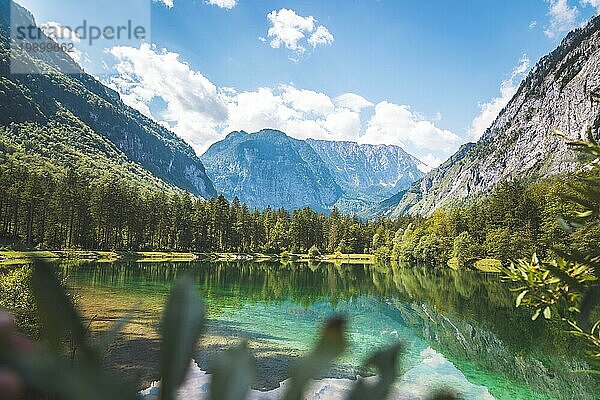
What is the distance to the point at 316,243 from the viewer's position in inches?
4112

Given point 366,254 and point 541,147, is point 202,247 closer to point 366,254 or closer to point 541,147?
point 366,254

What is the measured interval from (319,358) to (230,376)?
9 cm

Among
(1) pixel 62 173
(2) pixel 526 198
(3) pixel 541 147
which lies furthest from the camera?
(3) pixel 541 147

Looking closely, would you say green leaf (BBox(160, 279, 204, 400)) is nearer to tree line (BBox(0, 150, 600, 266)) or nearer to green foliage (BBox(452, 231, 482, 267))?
tree line (BBox(0, 150, 600, 266))

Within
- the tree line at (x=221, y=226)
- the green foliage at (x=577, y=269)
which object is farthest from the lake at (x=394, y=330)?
the tree line at (x=221, y=226)

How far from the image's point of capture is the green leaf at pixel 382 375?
0.42 m

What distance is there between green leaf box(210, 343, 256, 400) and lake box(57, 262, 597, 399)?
165mm

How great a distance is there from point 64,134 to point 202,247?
130 metres

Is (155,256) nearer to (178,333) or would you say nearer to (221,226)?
(221,226)

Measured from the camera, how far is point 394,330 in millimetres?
22234

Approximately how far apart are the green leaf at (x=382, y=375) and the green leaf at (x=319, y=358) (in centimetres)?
6

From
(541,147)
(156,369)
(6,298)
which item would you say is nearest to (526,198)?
(6,298)

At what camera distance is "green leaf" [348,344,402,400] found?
0.42m

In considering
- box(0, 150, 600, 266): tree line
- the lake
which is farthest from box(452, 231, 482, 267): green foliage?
the lake
